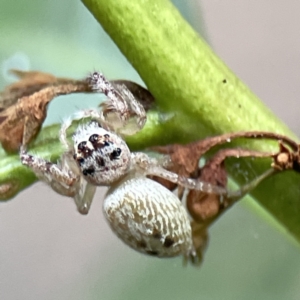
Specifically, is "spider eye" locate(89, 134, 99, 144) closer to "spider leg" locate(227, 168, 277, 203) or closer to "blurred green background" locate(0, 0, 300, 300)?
"blurred green background" locate(0, 0, 300, 300)

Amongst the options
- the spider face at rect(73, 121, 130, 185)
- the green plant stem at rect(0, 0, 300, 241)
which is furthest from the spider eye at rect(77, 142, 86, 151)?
the green plant stem at rect(0, 0, 300, 241)

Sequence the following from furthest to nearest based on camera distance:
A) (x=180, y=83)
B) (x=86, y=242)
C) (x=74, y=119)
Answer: (x=86, y=242) → (x=74, y=119) → (x=180, y=83)

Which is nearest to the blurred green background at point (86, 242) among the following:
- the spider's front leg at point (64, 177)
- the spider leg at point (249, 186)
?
the spider's front leg at point (64, 177)

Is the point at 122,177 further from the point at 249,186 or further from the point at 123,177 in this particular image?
the point at 249,186

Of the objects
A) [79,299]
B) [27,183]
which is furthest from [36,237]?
[27,183]

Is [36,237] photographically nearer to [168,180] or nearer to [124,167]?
[124,167]

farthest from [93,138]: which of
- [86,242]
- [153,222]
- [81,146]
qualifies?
[86,242]
